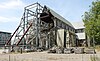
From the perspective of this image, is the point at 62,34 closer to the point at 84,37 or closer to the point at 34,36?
the point at 34,36

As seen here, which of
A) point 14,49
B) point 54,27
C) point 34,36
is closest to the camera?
point 14,49

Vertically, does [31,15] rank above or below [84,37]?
above

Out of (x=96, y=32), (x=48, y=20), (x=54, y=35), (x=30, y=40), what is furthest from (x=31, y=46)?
(x=96, y=32)

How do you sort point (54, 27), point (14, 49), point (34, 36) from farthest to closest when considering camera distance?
1. point (54, 27)
2. point (34, 36)
3. point (14, 49)

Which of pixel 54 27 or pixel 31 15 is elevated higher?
pixel 31 15

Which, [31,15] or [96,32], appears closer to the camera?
[96,32]

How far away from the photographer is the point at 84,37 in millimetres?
60250

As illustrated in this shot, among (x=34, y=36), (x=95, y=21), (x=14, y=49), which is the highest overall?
(x=95, y=21)

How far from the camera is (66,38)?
148ft

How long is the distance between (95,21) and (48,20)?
13.6m

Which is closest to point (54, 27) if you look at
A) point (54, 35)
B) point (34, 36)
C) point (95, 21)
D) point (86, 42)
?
point (54, 35)

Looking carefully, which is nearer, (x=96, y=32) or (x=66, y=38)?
(x=96, y=32)

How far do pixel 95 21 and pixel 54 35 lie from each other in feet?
37.2

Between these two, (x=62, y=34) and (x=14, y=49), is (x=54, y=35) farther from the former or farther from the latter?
(x=14, y=49)
